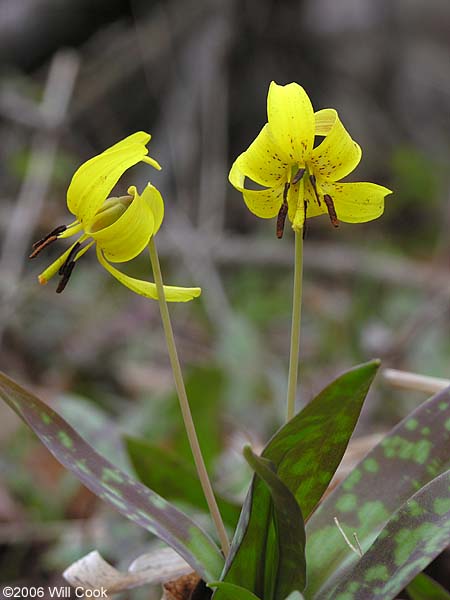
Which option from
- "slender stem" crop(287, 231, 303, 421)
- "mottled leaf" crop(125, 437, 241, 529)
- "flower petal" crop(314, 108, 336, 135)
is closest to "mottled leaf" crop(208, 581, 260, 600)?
"slender stem" crop(287, 231, 303, 421)

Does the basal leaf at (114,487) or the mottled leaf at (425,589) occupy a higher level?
the basal leaf at (114,487)

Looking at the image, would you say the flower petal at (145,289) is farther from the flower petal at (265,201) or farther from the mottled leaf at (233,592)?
the mottled leaf at (233,592)

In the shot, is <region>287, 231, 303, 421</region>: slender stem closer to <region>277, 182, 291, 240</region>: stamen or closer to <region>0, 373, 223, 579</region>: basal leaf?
<region>277, 182, 291, 240</region>: stamen

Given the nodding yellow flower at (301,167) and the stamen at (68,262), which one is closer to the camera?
the nodding yellow flower at (301,167)

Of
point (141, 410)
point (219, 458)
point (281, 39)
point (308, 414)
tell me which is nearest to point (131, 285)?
point (308, 414)

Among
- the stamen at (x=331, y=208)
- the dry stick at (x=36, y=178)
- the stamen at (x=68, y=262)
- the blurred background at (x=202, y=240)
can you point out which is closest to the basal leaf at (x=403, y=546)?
the stamen at (x=331, y=208)

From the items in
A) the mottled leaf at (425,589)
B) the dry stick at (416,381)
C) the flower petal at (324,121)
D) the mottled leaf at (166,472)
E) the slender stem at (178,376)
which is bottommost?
the mottled leaf at (425,589)

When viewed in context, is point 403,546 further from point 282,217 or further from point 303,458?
point 282,217
